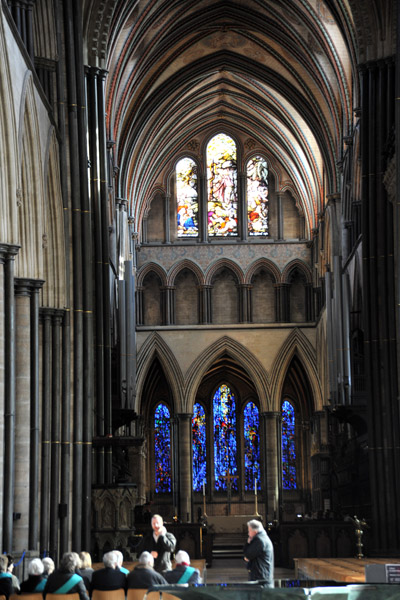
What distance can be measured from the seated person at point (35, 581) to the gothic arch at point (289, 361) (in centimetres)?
2631

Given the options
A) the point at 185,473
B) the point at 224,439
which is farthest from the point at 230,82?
the point at 185,473

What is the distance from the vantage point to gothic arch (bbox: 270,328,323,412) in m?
34.0

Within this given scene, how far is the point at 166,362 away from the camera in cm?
3441

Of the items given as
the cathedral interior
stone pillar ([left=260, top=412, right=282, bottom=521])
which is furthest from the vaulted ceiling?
stone pillar ([left=260, top=412, right=282, bottom=521])

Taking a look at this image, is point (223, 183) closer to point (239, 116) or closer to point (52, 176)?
Result: point (239, 116)

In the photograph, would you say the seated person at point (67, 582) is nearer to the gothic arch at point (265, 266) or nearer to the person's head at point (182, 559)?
the person's head at point (182, 559)

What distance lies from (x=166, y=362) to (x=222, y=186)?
700cm

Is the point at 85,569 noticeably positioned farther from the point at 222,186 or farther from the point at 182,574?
the point at 222,186

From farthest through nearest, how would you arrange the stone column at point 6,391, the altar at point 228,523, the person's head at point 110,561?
the altar at point 228,523 → the stone column at point 6,391 → the person's head at point 110,561

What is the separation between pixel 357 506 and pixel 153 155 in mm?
16369

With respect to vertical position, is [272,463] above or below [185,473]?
above

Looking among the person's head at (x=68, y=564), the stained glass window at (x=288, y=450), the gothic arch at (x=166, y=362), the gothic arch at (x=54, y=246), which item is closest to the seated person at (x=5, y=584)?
the person's head at (x=68, y=564)

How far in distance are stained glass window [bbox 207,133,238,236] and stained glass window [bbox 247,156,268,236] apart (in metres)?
0.53

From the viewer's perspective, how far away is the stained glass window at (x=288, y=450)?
122 feet
